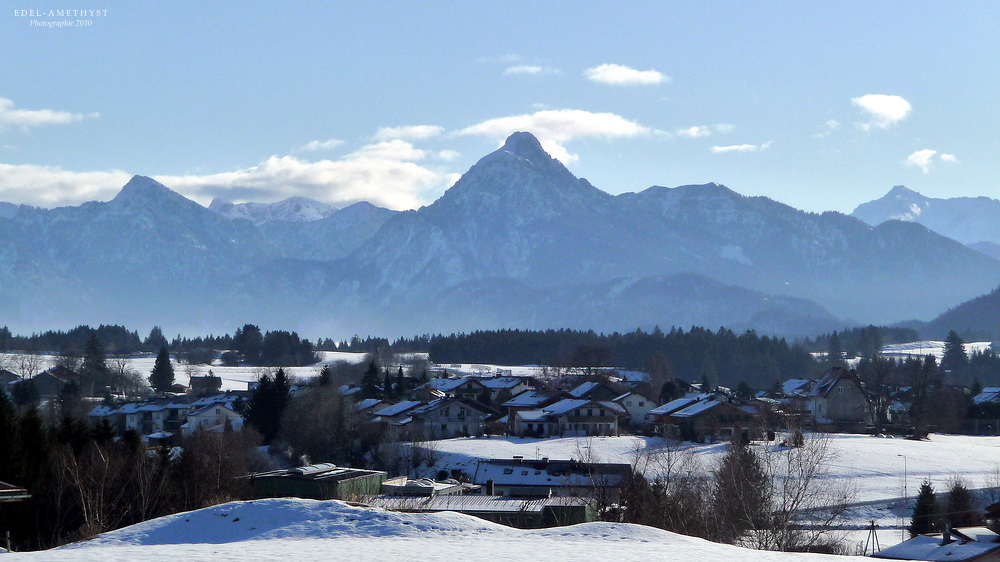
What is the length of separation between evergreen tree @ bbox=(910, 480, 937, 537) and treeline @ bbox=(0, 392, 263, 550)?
881 inches

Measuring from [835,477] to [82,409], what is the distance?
186 feet

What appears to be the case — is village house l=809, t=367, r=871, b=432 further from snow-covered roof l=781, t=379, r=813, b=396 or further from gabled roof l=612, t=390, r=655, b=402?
gabled roof l=612, t=390, r=655, b=402

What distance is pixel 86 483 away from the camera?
108ft

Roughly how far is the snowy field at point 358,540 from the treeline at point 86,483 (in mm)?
5574

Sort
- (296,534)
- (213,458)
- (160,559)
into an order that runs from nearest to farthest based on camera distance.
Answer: (160,559)
(296,534)
(213,458)

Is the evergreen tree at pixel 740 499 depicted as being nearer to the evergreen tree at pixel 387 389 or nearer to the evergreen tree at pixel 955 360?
the evergreen tree at pixel 387 389

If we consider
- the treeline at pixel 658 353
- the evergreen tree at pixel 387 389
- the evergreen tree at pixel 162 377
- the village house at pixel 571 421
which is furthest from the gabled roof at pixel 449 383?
the evergreen tree at pixel 162 377

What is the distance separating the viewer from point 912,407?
81.5 metres

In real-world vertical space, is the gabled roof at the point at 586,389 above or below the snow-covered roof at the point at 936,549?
above

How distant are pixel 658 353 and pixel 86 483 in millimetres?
98576

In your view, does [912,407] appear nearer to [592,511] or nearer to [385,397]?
[385,397]

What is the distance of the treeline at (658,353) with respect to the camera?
128000 millimetres

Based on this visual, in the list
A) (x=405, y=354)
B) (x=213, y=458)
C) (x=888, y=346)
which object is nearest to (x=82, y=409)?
(x=213, y=458)

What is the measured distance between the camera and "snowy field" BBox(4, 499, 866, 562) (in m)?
18.3
